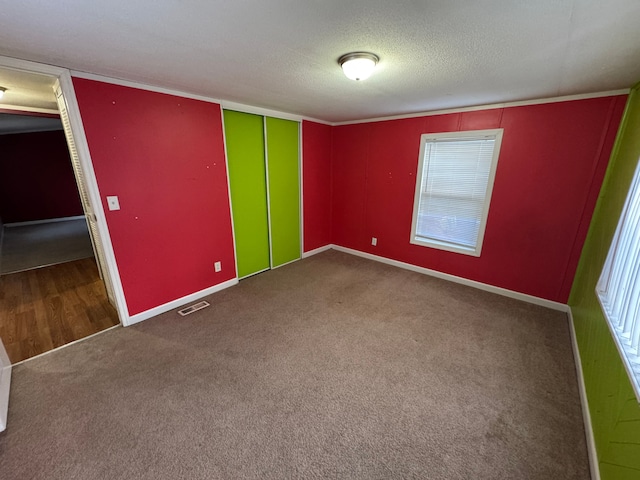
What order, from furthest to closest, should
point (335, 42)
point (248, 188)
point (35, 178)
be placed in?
point (35, 178)
point (248, 188)
point (335, 42)

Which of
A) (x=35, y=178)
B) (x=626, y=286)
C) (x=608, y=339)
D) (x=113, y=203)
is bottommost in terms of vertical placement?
(x=608, y=339)

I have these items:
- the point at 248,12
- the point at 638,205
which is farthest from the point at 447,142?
the point at 248,12

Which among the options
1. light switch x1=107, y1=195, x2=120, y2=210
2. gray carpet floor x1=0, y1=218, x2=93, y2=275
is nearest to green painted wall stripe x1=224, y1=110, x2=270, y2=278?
light switch x1=107, y1=195, x2=120, y2=210

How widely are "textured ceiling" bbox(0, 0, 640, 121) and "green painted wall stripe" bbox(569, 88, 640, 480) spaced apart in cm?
60

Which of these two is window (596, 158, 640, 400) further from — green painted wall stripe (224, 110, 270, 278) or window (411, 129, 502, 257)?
green painted wall stripe (224, 110, 270, 278)

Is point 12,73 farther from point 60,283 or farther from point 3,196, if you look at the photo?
point 3,196

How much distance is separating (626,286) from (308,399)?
6.32 ft

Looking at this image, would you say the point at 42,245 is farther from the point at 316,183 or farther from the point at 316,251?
the point at 316,183

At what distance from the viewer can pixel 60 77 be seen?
1.84 meters

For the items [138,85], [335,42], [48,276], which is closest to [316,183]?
[138,85]

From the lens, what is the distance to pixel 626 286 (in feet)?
4.54

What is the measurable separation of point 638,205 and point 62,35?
3302 millimetres

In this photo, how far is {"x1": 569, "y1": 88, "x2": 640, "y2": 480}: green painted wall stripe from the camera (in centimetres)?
110

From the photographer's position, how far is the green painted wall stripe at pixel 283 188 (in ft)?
11.3
